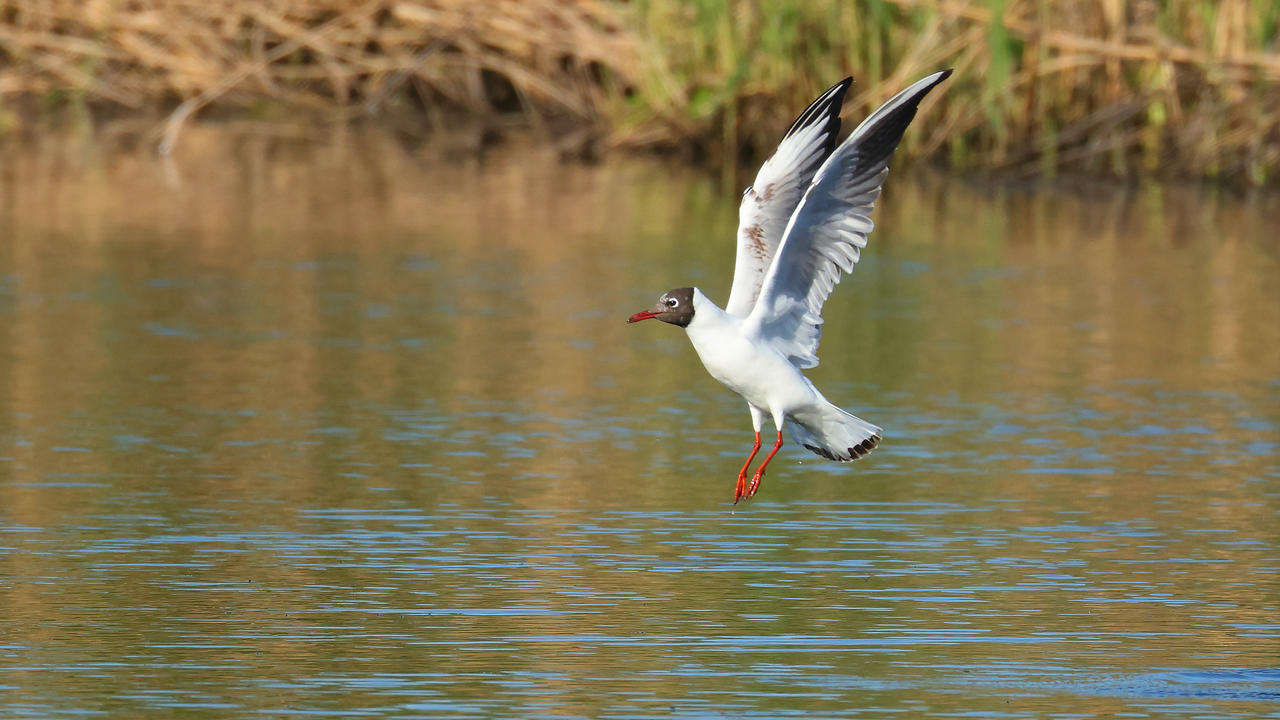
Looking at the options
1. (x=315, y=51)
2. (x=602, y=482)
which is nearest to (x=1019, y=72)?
(x=315, y=51)

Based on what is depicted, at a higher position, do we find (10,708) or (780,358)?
(780,358)

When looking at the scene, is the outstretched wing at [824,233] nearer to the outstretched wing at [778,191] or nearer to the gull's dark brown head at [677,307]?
the outstretched wing at [778,191]

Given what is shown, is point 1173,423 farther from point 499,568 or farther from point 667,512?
point 499,568

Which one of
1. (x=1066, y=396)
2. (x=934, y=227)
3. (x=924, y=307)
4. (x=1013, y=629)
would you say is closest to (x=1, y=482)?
(x=1013, y=629)

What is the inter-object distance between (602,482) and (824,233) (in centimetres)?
188

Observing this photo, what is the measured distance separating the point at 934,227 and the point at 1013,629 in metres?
12.6

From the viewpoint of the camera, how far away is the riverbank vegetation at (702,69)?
71.1 ft

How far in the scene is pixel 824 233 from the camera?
930cm

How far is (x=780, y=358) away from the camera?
9.17 metres

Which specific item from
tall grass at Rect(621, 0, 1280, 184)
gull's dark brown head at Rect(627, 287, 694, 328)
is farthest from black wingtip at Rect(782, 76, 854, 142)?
tall grass at Rect(621, 0, 1280, 184)

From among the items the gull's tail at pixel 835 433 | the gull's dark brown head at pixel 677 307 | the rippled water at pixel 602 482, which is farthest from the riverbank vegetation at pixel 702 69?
the gull's dark brown head at pixel 677 307

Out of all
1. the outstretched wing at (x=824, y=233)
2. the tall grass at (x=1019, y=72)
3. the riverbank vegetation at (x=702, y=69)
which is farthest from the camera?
the riverbank vegetation at (x=702, y=69)

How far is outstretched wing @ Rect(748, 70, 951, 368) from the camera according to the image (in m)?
9.10

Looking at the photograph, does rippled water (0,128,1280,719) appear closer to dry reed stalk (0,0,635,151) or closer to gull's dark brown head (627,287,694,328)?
gull's dark brown head (627,287,694,328)
